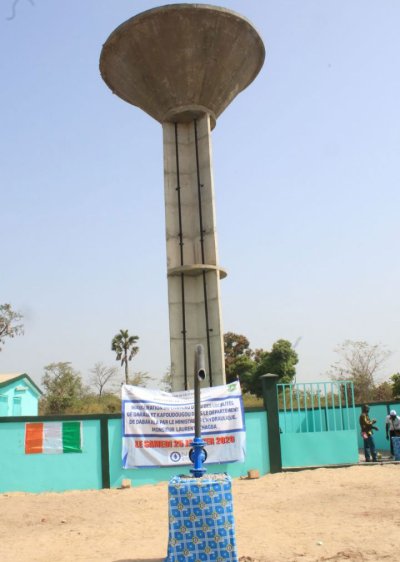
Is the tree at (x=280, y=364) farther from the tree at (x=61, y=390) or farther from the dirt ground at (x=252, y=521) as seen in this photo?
the dirt ground at (x=252, y=521)

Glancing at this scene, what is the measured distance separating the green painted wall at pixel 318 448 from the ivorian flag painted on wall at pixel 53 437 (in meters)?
5.39

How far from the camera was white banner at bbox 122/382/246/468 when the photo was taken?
44.0 feet

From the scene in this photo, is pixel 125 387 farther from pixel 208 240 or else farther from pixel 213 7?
pixel 213 7

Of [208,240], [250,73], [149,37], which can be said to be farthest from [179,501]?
[250,73]

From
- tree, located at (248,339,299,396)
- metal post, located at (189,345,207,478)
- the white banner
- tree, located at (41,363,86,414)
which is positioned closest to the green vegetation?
tree, located at (248,339,299,396)


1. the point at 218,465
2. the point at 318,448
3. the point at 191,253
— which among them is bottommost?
the point at 218,465

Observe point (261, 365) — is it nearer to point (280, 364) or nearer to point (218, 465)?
point (280, 364)

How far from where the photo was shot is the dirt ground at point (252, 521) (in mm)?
7434

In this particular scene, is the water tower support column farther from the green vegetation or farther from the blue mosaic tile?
the green vegetation

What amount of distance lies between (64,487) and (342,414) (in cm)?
799

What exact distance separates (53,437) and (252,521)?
6.05m

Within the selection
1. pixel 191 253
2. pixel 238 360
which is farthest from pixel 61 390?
pixel 191 253

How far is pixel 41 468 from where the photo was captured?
1307 centimetres

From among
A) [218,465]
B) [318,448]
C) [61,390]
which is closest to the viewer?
[218,465]
